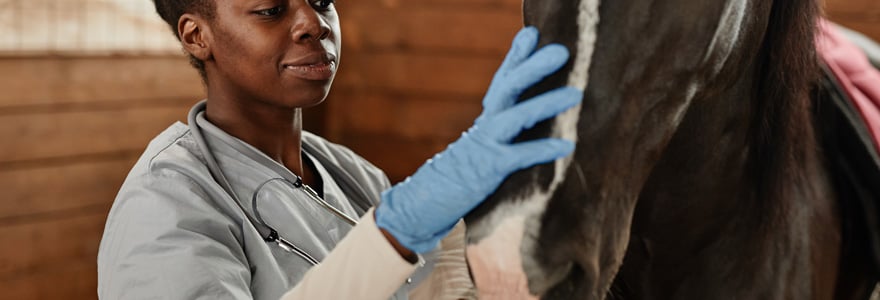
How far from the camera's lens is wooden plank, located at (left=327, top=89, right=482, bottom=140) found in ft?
11.0

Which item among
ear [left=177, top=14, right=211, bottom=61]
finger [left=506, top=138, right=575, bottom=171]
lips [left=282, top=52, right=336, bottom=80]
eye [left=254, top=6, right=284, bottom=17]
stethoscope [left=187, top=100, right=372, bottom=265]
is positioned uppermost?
eye [left=254, top=6, right=284, bottom=17]

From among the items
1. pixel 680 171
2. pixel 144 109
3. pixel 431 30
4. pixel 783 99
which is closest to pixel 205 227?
pixel 680 171

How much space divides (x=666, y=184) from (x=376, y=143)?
2783mm

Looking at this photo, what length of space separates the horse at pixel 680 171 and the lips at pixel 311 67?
1.38ft

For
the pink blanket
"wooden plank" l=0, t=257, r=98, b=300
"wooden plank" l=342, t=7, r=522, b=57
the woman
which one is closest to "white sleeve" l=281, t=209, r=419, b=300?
the woman

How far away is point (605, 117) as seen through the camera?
68cm

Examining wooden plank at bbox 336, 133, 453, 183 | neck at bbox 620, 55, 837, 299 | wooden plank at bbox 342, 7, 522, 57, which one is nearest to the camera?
neck at bbox 620, 55, 837, 299

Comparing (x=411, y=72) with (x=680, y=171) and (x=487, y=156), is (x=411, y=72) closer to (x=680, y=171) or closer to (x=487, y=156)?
(x=680, y=171)

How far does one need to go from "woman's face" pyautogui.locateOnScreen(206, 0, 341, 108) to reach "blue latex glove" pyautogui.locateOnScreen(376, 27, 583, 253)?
378 mm

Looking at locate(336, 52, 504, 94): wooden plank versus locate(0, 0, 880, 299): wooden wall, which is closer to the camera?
locate(0, 0, 880, 299): wooden wall

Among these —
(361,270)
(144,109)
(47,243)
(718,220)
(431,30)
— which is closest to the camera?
(361,270)

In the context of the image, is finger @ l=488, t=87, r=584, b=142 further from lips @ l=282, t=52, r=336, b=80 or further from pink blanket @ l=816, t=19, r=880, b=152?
lips @ l=282, t=52, r=336, b=80

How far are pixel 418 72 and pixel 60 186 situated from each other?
1.46 meters

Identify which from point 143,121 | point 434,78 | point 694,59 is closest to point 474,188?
point 694,59
